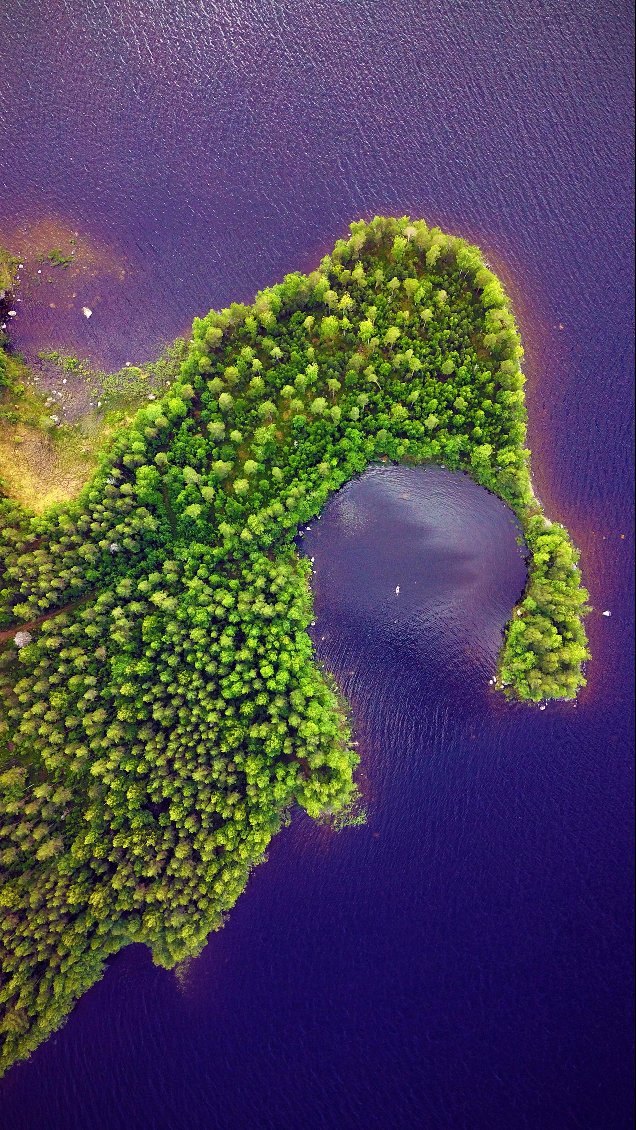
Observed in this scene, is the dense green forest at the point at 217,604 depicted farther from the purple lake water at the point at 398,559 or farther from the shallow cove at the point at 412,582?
the purple lake water at the point at 398,559

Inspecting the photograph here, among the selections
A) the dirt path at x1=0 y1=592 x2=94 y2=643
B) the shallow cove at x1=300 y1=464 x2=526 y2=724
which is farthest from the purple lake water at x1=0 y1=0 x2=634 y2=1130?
the dirt path at x1=0 y1=592 x2=94 y2=643

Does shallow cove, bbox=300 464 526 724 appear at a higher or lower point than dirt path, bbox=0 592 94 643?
higher

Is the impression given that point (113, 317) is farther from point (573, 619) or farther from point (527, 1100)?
point (527, 1100)

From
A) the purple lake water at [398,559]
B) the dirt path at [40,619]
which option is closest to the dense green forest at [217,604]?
the dirt path at [40,619]

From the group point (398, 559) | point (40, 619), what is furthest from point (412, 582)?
point (40, 619)

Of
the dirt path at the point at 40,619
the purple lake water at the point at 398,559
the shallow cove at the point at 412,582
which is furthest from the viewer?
the shallow cove at the point at 412,582

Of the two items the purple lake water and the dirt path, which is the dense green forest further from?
the purple lake water
